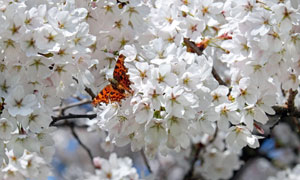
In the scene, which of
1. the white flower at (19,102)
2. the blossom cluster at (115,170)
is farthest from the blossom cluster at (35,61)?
the blossom cluster at (115,170)

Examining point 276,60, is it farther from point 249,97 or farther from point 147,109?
point 147,109

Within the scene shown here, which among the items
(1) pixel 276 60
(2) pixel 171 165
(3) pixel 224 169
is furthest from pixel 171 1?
→ (2) pixel 171 165

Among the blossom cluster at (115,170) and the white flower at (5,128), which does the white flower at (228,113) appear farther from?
the blossom cluster at (115,170)

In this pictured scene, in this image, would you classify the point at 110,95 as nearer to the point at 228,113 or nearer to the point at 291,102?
the point at 228,113

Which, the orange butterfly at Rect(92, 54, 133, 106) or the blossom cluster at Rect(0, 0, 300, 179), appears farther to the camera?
the orange butterfly at Rect(92, 54, 133, 106)

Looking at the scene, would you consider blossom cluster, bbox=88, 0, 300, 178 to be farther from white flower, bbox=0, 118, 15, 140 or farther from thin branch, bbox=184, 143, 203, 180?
thin branch, bbox=184, 143, 203, 180

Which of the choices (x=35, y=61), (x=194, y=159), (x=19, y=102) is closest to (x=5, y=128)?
(x=19, y=102)

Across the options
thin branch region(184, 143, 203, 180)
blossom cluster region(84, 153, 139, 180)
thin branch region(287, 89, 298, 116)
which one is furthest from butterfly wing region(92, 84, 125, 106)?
thin branch region(184, 143, 203, 180)

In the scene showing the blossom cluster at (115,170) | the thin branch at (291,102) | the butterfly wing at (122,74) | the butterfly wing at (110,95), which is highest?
the butterfly wing at (122,74)

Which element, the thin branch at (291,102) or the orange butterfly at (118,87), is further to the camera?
the thin branch at (291,102)
